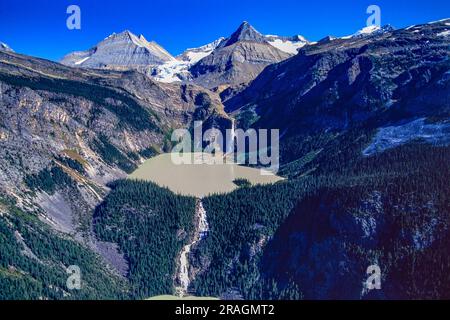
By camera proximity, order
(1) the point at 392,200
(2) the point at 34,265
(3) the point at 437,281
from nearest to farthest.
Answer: (3) the point at 437,281
(2) the point at 34,265
(1) the point at 392,200

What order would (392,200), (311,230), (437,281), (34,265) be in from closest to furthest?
(437,281) → (34,265) → (392,200) → (311,230)

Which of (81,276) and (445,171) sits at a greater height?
(445,171)

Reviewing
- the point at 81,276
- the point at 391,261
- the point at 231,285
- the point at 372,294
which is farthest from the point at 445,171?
the point at 81,276
